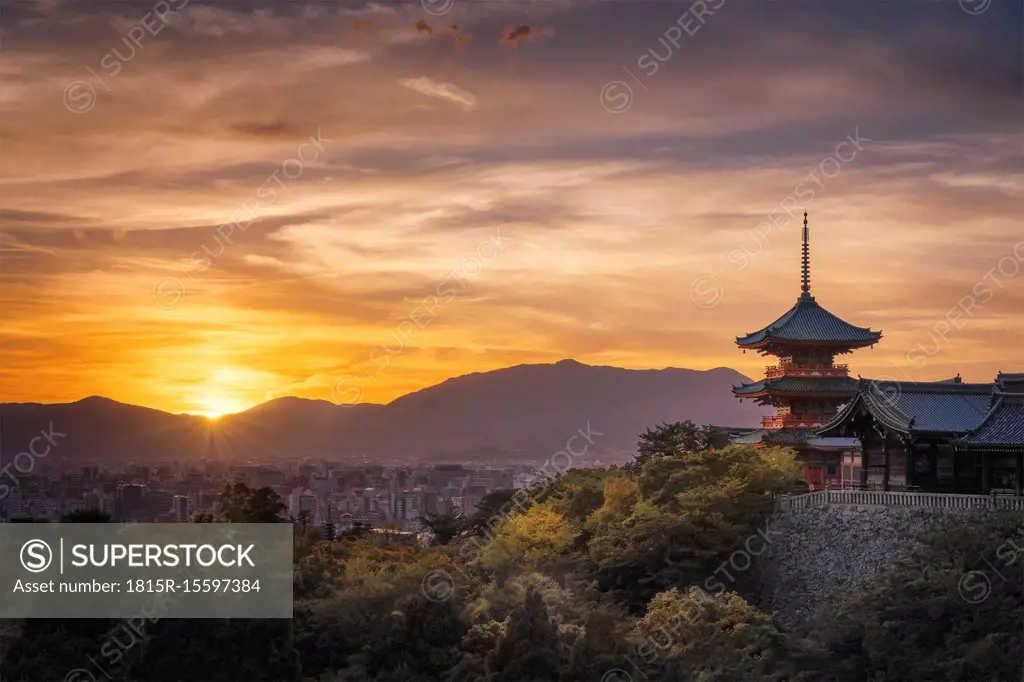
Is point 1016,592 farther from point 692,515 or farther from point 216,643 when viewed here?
point 216,643

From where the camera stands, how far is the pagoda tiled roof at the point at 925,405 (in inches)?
1125

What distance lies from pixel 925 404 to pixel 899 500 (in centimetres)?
307

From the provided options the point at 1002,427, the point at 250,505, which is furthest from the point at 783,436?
the point at 250,505

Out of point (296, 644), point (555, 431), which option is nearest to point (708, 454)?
point (296, 644)

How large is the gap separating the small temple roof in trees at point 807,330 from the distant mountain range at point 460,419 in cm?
6215

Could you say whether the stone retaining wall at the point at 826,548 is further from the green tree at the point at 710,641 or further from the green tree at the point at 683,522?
the green tree at the point at 710,641

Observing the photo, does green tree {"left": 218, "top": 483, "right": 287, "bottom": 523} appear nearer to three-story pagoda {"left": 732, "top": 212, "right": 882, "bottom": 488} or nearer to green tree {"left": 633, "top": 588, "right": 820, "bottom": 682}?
green tree {"left": 633, "top": 588, "right": 820, "bottom": 682}

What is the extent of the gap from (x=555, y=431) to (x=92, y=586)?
10796 centimetres

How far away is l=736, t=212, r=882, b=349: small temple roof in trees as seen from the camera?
38438mm

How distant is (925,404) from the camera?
29.4m

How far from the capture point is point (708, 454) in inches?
1222

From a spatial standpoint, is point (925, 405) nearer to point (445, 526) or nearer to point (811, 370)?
point (811, 370)

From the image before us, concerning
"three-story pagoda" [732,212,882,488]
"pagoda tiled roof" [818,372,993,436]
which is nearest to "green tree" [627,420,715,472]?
"three-story pagoda" [732,212,882,488]

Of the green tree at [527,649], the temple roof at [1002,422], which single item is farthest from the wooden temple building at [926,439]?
the green tree at [527,649]
